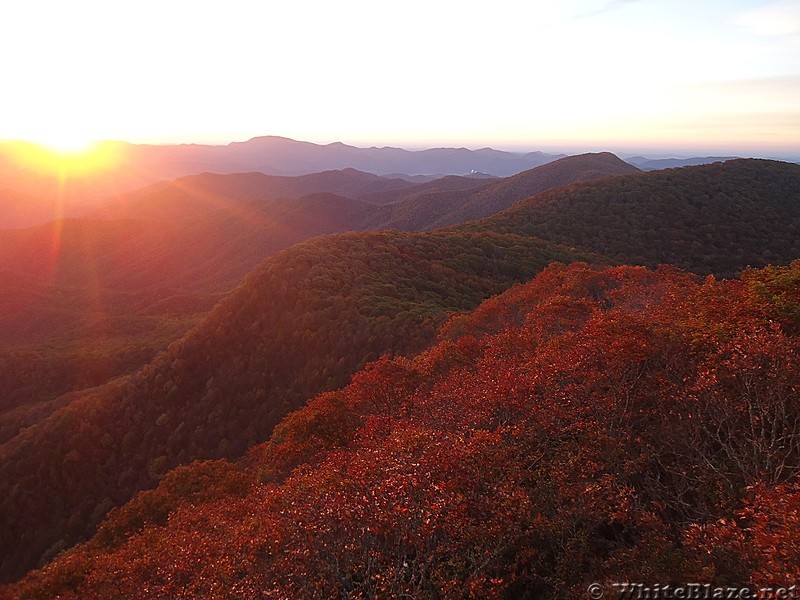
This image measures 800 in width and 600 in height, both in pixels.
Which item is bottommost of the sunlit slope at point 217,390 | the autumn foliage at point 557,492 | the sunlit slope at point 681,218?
the sunlit slope at point 217,390

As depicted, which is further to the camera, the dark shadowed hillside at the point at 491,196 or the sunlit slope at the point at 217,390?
the dark shadowed hillside at the point at 491,196

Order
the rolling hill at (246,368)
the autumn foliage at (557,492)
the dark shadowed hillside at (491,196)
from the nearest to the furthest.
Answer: the autumn foliage at (557,492)
the rolling hill at (246,368)
the dark shadowed hillside at (491,196)

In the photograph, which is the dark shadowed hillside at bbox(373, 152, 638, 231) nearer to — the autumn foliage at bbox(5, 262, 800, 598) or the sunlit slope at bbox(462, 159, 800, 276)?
the sunlit slope at bbox(462, 159, 800, 276)

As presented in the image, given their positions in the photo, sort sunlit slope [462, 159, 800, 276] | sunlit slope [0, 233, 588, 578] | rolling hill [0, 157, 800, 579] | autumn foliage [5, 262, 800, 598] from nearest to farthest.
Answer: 1. autumn foliage [5, 262, 800, 598]
2. sunlit slope [0, 233, 588, 578]
3. rolling hill [0, 157, 800, 579]
4. sunlit slope [462, 159, 800, 276]

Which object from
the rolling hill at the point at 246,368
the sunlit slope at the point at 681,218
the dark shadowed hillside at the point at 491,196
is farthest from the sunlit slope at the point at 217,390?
the dark shadowed hillside at the point at 491,196

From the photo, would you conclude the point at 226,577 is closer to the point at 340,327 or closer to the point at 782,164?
the point at 340,327

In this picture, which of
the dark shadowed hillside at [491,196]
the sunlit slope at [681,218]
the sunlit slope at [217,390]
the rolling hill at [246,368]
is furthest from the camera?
the dark shadowed hillside at [491,196]

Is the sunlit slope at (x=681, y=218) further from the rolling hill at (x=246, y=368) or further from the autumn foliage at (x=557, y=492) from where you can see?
the autumn foliage at (x=557, y=492)

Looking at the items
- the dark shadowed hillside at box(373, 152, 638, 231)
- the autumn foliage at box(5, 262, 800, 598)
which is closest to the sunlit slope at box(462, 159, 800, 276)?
the dark shadowed hillside at box(373, 152, 638, 231)

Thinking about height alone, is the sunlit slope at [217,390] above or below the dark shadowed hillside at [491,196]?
below
